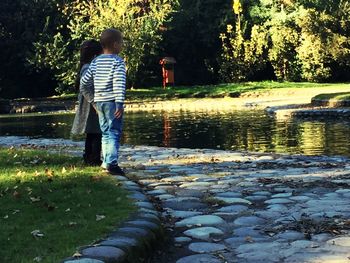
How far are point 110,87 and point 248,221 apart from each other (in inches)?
89.0

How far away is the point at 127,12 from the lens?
102 ft

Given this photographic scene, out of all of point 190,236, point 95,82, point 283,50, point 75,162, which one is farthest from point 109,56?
point 283,50

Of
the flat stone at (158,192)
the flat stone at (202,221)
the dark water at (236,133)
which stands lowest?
the dark water at (236,133)

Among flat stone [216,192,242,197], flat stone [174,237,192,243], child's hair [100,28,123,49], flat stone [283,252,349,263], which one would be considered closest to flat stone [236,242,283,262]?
flat stone [283,252,349,263]

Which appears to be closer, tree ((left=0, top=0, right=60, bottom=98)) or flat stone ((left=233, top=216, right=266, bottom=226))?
flat stone ((left=233, top=216, right=266, bottom=226))

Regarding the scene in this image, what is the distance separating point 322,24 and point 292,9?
5895 millimetres

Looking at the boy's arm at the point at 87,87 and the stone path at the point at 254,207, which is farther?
the boy's arm at the point at 87,87

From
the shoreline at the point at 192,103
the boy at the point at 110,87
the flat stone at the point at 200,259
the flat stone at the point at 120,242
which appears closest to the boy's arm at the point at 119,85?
the boy at the point at 110,87

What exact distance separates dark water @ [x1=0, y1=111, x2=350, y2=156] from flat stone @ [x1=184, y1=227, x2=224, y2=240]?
569 centimetres

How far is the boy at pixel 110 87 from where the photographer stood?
210 inches

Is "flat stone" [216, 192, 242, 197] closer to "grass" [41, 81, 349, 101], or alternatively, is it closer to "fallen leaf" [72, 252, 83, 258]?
"fallen leaf" [72, 252, 83, 258]

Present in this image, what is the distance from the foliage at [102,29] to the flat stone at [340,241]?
27.7 meters

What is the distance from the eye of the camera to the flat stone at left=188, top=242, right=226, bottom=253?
3209mm

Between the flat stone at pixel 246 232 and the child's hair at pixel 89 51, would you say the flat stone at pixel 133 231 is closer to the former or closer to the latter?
the flat stone at pixel 246 232
